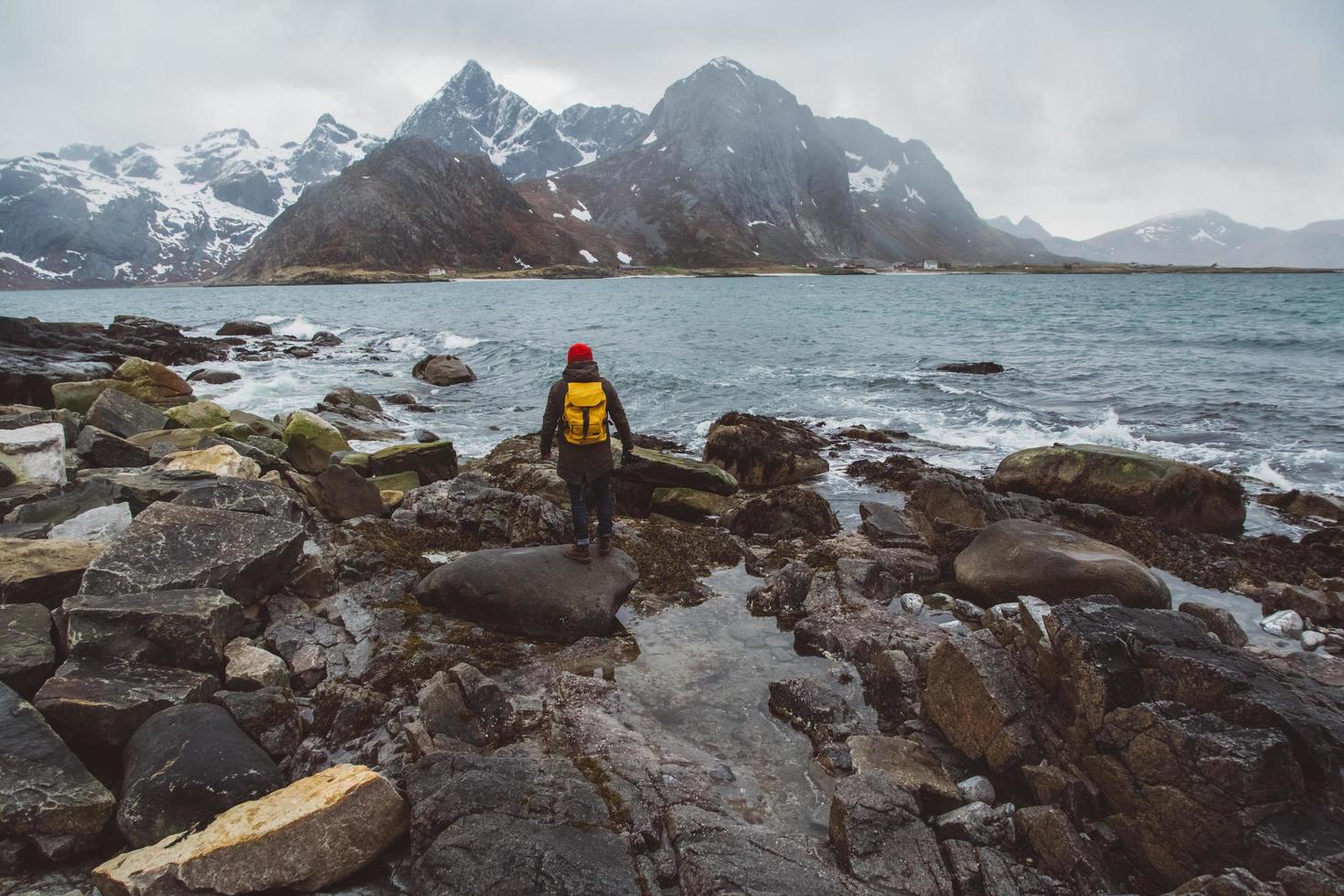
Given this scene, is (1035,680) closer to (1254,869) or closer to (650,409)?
(1254,869)

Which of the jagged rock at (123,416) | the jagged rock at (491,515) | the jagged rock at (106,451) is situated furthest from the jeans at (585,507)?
the jagged rock at (123,416)

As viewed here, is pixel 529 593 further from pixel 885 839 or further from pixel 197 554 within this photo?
pixel 885 839

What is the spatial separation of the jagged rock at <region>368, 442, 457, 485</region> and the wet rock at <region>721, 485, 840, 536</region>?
6724 mm

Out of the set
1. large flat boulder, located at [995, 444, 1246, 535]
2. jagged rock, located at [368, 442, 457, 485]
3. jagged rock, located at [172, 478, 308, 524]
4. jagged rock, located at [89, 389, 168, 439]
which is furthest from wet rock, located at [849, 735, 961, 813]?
jagged rock, located at [89, 389, 168, 439]

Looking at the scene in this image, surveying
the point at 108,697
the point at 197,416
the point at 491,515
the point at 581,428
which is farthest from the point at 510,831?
the point at 197,416

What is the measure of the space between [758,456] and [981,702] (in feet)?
34.1

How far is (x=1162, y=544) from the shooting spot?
1202cm

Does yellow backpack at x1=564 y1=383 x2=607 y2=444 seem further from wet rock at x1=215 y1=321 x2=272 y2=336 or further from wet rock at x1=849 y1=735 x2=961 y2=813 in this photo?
wet rock at x1=215 y1=321 x2=272 y2=336

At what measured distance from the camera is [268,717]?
603 centimetres

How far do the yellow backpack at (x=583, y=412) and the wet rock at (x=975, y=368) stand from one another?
1063 inches

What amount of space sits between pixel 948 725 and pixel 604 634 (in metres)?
4.16

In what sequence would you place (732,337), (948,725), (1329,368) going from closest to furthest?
(948,725), (1329,368), (732,337)

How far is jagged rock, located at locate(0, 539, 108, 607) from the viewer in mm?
6594

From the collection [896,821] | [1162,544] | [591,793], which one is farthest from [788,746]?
[1162,544]
